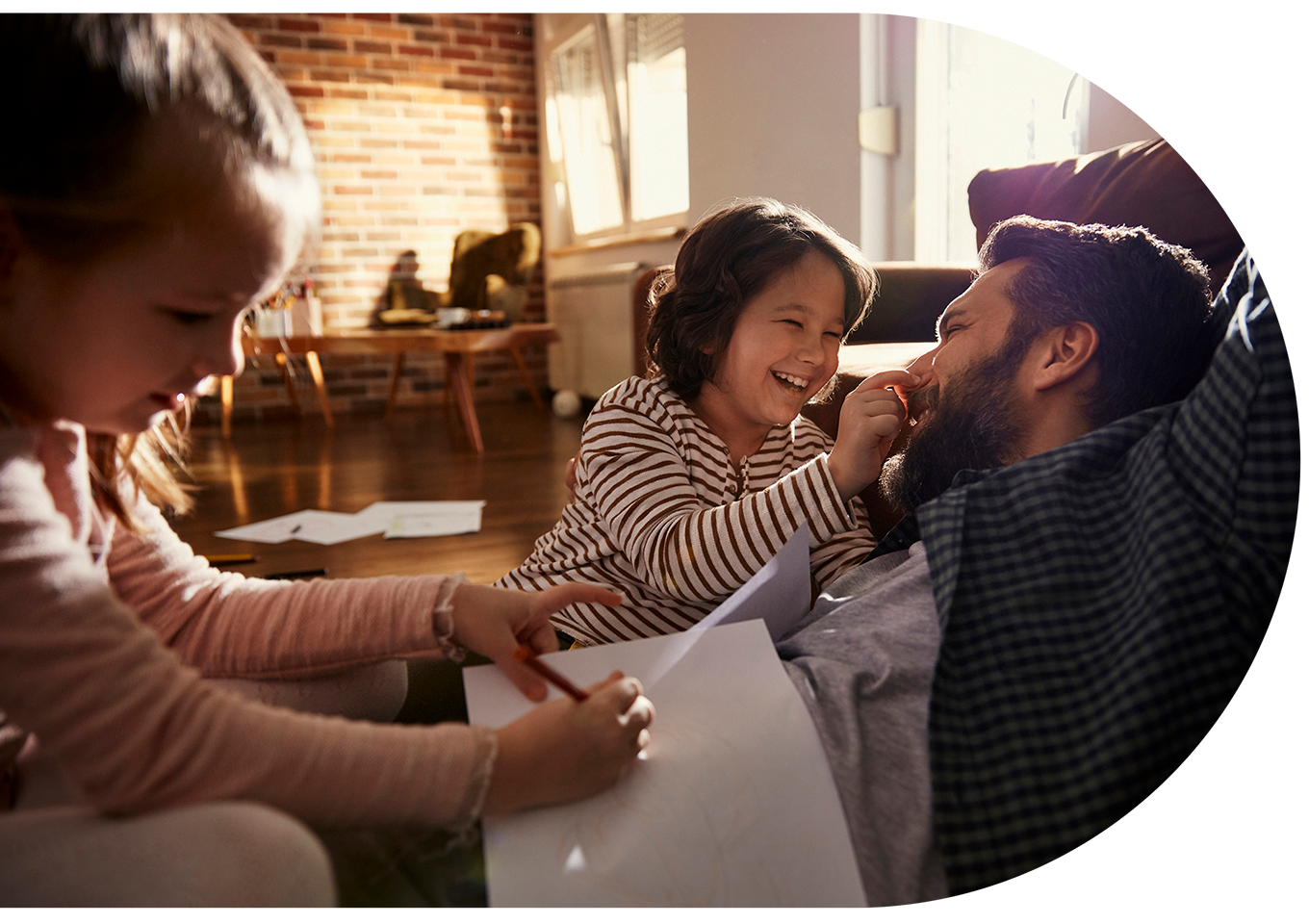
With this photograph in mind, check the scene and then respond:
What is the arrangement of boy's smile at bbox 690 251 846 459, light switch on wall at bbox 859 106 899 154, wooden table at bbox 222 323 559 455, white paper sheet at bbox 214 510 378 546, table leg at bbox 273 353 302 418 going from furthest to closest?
table leg at bbox 273 353 302 418 < wooden table at bbox 222 323 559 455 < light switch on wall at bbox 859 106 899 154 < white paper sheet at bbox 214 510 378 546 < boy's smile at bbox 690 251 846 459

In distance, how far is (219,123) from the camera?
45 cm

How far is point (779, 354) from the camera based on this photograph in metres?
1.16

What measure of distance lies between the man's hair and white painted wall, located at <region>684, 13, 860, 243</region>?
1.96 m

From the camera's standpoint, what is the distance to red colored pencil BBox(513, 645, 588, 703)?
559 mm

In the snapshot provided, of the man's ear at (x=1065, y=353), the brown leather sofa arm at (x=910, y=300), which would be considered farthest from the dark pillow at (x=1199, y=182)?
the man's ear at (x=1065, y=353)

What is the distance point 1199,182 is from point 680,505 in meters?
0.98

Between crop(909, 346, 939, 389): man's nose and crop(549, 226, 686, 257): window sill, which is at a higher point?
crop(549, 226, 686, 257): window sill

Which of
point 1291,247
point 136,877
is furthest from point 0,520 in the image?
point 1291,247

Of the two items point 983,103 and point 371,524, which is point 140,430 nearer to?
point 371,524

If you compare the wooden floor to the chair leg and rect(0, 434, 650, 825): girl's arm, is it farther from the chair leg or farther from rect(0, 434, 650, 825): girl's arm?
rect(0, 434, 650, 825): girl's arm

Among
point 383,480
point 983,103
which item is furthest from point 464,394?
point 983,103

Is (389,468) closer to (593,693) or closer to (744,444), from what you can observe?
(744,444)

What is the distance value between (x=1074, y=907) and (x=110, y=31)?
2.22ft

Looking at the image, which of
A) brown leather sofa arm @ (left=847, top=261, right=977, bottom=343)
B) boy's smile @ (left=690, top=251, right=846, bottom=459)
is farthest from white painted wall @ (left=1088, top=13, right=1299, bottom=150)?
boy's smile @ (left=690, top=251, right=846, bottom=459)
